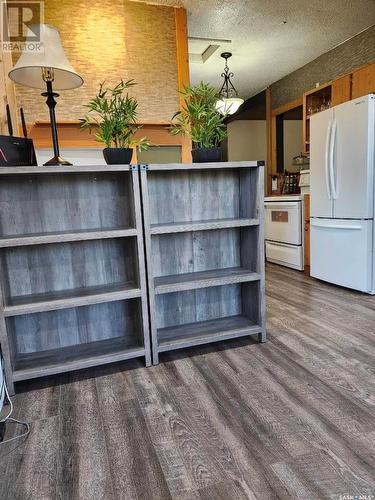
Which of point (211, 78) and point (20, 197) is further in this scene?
point (211, 78)

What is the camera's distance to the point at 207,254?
232 centimetres

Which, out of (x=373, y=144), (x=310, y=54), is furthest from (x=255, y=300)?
(x=310, y=54)

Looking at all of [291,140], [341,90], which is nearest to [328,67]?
[341,90]

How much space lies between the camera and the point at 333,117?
10.8 ft

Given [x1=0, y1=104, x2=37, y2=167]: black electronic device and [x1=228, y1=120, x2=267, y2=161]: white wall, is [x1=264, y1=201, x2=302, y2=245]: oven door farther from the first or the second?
[x1=0, y1=104, x2=37, y2=167]: black electronic device

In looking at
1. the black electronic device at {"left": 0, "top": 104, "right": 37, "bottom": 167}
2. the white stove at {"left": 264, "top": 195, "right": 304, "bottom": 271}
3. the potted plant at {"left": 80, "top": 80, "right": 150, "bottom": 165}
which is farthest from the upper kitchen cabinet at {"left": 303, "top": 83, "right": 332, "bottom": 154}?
the black electronic device at {"left": 0, "top": 104, "right": 37, "bottom": 167}

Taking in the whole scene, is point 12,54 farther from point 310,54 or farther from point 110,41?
point 310,54

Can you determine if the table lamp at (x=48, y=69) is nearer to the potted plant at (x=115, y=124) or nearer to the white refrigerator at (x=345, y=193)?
the potted plant at (x=115, y=124)

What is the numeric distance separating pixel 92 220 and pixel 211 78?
4.82 meters

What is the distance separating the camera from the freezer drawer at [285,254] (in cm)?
427

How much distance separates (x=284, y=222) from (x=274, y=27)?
2392 millimetres

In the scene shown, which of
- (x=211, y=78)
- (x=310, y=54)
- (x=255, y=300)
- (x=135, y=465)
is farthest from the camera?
(x=211, y=78)

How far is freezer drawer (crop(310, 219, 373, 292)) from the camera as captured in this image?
3105mm

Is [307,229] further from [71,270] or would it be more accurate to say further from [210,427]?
[210,427]
